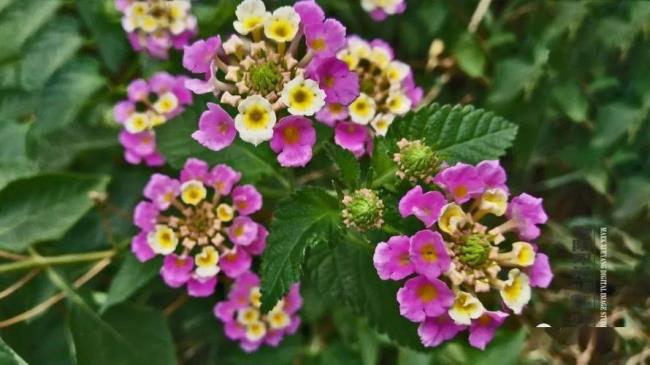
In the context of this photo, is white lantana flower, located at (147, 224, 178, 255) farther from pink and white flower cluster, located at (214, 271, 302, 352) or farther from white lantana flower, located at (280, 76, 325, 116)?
white lantana flower, located at (280, 76, 325, 116)

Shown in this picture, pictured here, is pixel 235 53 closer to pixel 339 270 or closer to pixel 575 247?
pixel 339 270

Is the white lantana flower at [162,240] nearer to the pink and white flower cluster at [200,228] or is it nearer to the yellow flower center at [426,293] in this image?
the pink and white flower cluster at [200,228]

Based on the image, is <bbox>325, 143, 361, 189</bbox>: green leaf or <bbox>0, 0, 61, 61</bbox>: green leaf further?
<bbox>0, 0, 61, 61</bbox>: green leaf

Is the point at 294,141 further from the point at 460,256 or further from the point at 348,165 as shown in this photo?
the point at 460,256

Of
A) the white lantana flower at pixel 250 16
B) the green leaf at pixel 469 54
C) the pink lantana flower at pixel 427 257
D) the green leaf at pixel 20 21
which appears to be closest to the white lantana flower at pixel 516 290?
the pink lantana flower at pixel 427 257

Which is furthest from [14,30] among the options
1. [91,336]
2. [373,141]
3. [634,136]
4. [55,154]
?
[634,136]

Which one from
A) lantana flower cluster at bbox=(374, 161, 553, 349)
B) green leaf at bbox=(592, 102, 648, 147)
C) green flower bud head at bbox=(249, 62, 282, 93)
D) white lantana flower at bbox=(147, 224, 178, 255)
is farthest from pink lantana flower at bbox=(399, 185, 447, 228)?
green leaf at bbox=(592, 102, 648, 147)

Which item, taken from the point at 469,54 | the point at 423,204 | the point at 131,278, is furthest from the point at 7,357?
the point at 469,54
